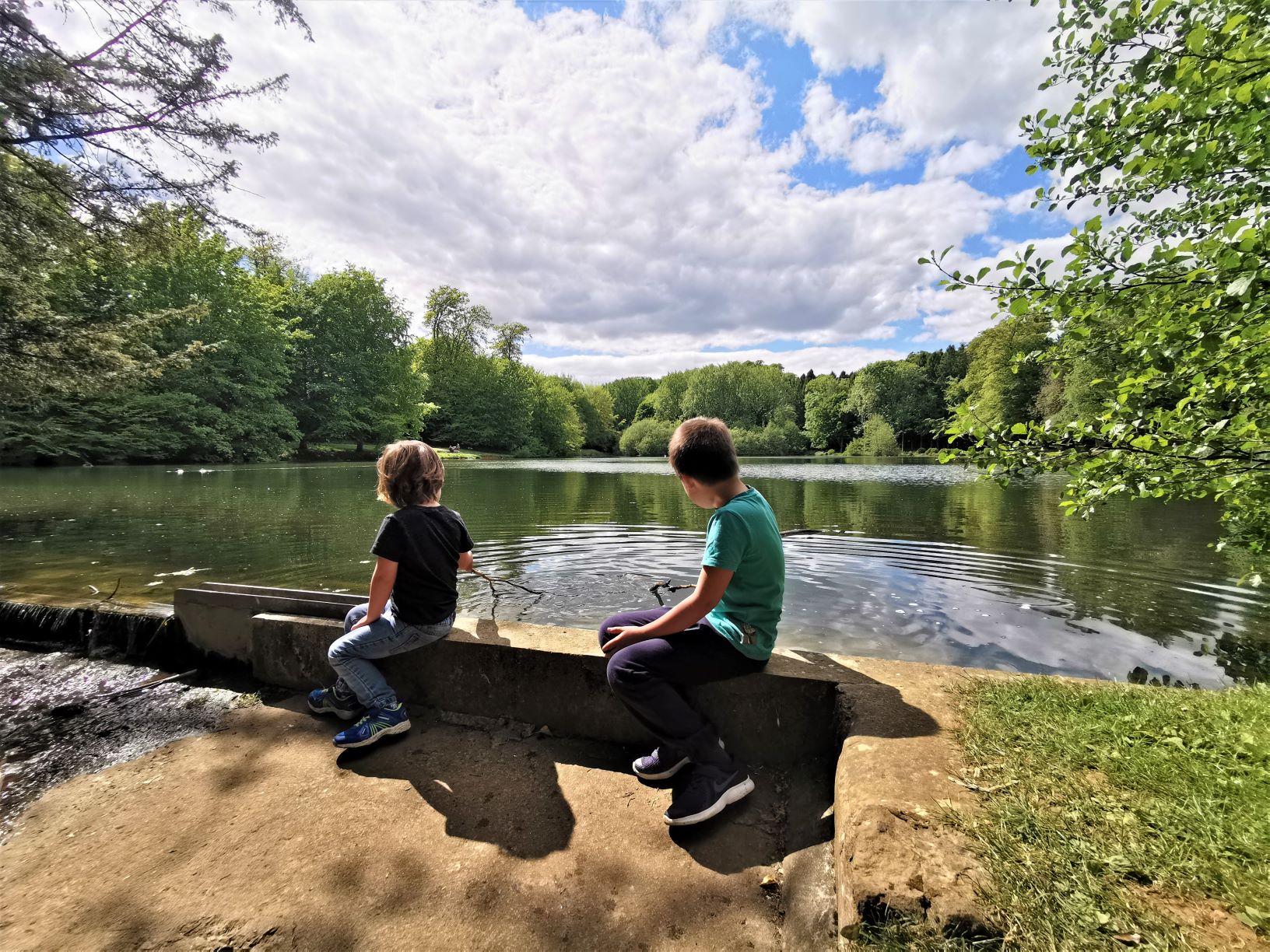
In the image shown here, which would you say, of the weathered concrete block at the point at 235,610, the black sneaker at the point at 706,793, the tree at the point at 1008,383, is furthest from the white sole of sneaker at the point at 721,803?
the tree at the point at 1008,383

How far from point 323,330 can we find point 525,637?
173ft

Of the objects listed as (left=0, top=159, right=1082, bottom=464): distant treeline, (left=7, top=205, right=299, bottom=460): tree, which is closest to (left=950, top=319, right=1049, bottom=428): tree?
(left=0, top=159, right=1082, bottom=464): distant treeline

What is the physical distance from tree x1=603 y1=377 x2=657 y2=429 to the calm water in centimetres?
11392

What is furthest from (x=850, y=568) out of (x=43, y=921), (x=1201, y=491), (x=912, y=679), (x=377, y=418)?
(x=377, y=418)

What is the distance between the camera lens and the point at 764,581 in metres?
2.74

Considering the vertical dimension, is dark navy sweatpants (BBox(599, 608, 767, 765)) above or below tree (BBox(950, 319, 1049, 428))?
below

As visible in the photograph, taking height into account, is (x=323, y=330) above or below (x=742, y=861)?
above

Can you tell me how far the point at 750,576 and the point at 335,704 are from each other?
9.22 ft

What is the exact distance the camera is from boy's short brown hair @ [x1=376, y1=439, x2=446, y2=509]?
346 cm

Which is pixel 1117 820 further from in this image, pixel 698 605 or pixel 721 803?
pixel 698 605

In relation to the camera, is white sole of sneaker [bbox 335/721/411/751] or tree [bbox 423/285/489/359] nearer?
white sole of sneaker [bbox 335/721/411/751]

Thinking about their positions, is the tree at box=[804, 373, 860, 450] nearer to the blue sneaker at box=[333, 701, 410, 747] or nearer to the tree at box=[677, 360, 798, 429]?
the tree at box=[677, 360, 798, 429]

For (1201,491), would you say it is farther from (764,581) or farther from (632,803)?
(632,803)

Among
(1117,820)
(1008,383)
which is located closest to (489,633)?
(1117,820)
